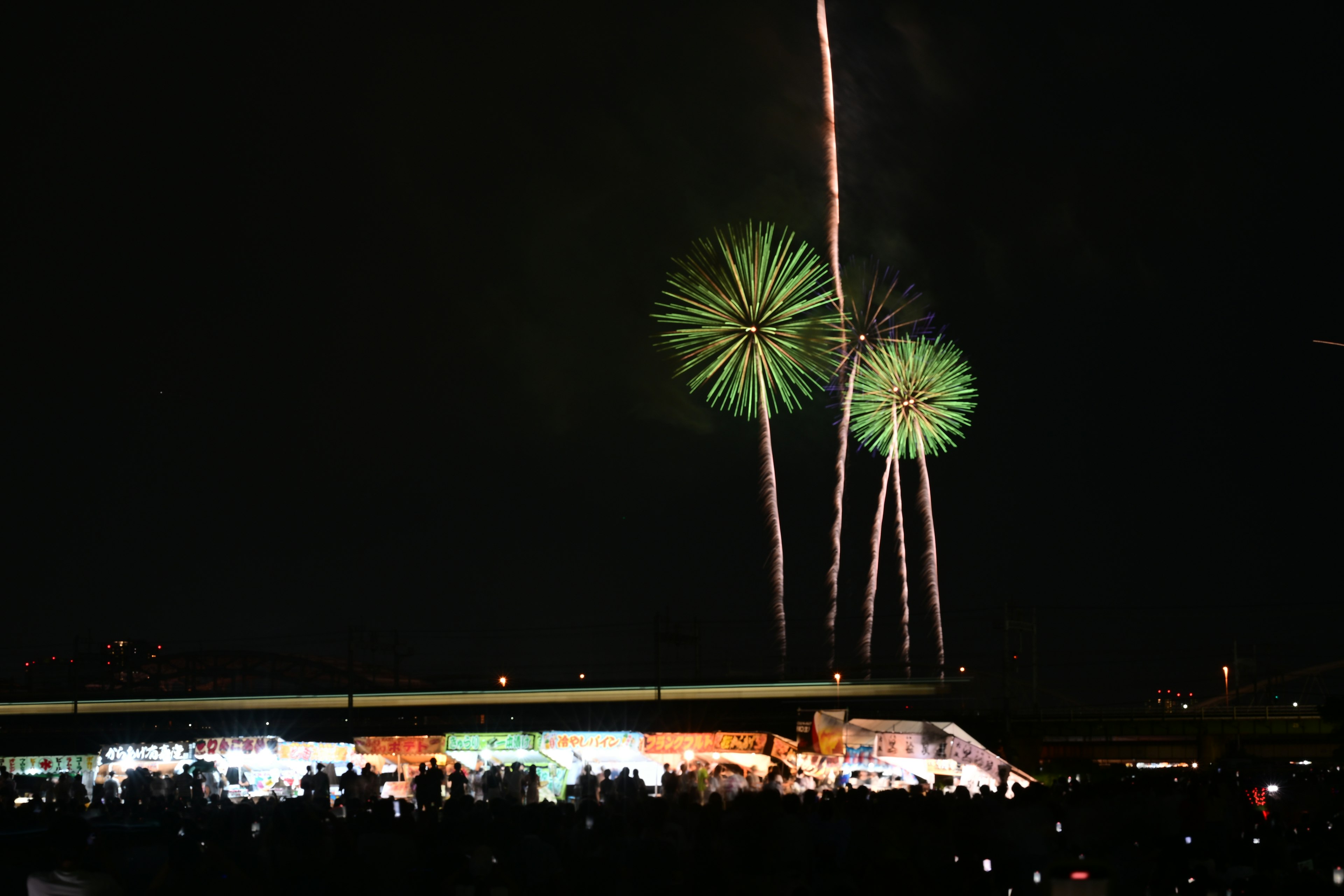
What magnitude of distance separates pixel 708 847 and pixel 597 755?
16689mm

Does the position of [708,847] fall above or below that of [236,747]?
above

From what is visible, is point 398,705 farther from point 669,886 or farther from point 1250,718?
point 669,886

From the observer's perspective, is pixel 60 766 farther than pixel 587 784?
Yes

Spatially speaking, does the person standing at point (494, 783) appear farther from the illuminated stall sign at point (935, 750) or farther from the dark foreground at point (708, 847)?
the dark foreground at point (708, 847)

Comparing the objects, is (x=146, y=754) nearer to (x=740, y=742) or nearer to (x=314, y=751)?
(x=314, y=751)

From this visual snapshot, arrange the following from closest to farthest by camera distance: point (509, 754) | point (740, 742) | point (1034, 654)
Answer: point (740, 742), point (509, 754), point (1034, 654)

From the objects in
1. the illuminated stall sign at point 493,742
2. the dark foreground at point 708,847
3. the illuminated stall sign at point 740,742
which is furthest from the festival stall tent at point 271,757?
the dark foreground at point 708,847

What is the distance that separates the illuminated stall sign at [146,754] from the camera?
31891mm

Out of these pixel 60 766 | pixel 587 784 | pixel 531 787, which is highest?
pixel 587 784

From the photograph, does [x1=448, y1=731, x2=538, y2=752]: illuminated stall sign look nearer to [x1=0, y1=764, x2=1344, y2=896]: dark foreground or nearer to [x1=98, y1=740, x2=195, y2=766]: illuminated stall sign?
[x1=98, y1=740, x2=195, y2=766]: illuminated stall sign

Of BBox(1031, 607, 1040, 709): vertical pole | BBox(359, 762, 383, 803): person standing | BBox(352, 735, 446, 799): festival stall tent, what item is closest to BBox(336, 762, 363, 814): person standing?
BBox(359, 762, 383, 803): person standing

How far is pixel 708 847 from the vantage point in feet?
44.3

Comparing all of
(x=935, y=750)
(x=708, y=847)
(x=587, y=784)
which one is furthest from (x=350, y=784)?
(x=708, y=847)

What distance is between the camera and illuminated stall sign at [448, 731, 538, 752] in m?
30.4
